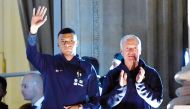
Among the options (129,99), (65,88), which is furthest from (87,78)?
(129,99)

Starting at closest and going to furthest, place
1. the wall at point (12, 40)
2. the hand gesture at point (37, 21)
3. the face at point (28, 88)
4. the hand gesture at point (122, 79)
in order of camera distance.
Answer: the hand gesture at point (122, 79)
the hand gesture at point (37, 21)
the face at point (28, 88)
the wall at point (12, 40)

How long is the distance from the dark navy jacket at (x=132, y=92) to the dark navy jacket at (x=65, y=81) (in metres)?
0.20

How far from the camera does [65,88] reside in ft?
13.6

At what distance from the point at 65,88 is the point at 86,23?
3067 millimetres

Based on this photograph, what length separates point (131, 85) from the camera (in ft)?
12.9

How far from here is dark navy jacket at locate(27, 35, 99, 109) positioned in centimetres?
412

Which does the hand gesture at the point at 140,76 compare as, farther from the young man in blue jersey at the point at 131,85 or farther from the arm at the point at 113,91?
the arm at the point at 113,91

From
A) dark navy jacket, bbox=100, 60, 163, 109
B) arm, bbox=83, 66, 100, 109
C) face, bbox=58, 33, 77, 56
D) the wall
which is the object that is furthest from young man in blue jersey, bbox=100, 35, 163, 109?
the wall

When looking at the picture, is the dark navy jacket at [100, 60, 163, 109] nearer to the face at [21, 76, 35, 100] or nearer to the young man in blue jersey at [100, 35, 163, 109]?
the young man in blue jersey at [100, 35, 163, 109]

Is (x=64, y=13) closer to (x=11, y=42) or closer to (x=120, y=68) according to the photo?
(x=11, y=42)

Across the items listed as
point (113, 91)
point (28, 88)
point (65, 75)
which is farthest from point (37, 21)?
point (113, 91)

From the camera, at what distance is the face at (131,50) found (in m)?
3.88

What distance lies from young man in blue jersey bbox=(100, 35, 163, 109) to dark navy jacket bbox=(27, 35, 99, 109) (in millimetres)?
200

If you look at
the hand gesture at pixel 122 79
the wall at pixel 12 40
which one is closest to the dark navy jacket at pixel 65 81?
the hand gesture at pixel 122 79
